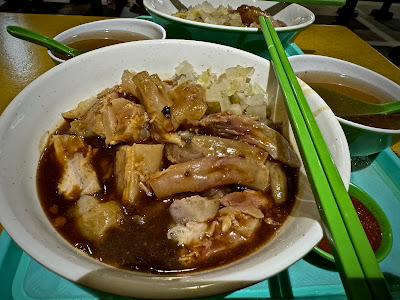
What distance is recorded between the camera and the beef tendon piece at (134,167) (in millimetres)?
1281

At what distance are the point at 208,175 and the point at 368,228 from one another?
85 cm

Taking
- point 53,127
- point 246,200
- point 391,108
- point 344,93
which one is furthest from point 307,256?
point 53,127

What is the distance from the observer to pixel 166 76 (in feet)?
6.19

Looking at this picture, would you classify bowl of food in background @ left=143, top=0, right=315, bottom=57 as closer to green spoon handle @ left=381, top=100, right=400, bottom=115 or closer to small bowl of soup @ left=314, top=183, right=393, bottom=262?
green spoon handle @ left=381, top=100, right=400, bottom=115

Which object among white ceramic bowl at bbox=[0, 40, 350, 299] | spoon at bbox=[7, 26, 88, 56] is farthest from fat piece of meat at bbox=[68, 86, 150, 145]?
spoon at bbox=[7, 26, 88, 56]

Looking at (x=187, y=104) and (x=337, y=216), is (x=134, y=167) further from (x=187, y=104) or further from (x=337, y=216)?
(x=337, y=216)

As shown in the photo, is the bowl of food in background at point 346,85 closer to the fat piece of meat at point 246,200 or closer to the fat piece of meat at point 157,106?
the fat piece of meat at point 246,200

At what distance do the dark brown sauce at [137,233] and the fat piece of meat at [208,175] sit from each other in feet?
0.21

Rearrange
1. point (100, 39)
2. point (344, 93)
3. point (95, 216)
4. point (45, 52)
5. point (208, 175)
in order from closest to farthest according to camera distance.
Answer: point (95, 216)
point (208, 175)
point (344, 93)
point (100, 39)
point (45, 52)

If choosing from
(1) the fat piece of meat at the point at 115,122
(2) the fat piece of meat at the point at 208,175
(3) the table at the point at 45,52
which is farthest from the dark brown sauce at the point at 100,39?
(2) the fat piece of meat at the point at 208,175

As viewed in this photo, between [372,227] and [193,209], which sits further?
[372,227]

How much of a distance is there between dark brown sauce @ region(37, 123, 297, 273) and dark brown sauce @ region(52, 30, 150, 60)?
1.30 metres

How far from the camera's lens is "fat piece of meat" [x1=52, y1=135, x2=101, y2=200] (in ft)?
4.31

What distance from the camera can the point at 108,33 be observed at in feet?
8.33
